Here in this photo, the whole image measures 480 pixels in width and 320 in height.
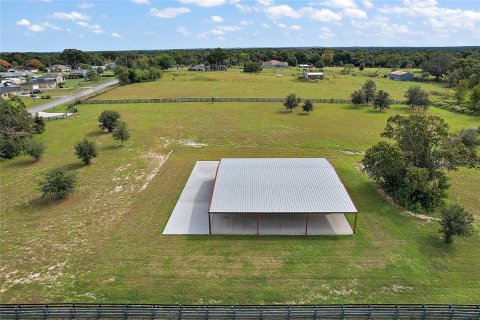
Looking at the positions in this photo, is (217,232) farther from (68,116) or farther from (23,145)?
(68,116)

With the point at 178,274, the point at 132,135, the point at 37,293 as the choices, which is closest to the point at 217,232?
the point at 178,274

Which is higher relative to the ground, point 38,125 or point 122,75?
point 122,75

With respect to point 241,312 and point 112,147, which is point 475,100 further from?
point 241,312

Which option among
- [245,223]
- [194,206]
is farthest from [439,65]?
[194,206]

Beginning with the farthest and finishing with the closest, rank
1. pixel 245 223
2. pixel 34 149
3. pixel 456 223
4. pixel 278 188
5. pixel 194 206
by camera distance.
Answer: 1. pixel 34 149
2. pixel 194 206
3. pixel 278 188
4. pixel 245 223
5. pixel 456 223

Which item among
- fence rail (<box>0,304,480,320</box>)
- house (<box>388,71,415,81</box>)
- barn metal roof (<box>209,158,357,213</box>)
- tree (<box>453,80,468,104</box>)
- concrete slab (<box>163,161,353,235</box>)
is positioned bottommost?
fence rail (<box>0,304,480,320</box>)

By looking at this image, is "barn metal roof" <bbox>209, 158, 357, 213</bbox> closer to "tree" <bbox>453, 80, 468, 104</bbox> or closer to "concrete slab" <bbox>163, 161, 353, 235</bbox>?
"concrete slab" <bbox>163, 161, 353, 235</bbox>

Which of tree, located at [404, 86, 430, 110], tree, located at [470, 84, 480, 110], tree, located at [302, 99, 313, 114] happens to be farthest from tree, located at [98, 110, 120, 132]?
tree, located at [470, 84, 480, 110]
